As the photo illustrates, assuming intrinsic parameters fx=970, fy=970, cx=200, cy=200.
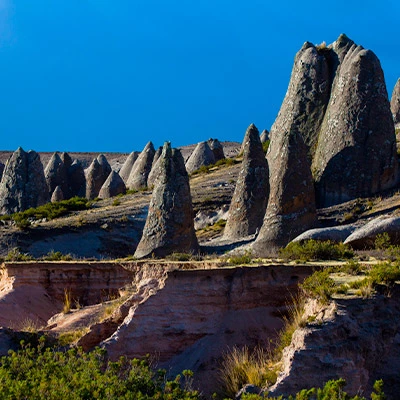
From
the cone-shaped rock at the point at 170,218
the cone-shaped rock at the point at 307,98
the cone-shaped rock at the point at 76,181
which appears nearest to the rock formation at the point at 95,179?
the cone-shaped rock at the point at 76,181

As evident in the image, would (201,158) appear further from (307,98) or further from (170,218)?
(170,218)

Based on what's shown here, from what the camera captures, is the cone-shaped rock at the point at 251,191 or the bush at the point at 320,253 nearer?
the bush at the point at 320,253

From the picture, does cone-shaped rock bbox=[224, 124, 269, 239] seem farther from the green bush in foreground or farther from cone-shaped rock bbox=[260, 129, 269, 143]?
cone-shaped rock bbox=[260, 129, 269, 143]

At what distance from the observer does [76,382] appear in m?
12.6

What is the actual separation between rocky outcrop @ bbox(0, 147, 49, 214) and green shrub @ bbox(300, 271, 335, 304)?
32827 millimetres

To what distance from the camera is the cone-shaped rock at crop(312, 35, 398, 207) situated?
108 feet

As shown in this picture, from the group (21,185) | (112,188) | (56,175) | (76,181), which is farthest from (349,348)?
(76,181)

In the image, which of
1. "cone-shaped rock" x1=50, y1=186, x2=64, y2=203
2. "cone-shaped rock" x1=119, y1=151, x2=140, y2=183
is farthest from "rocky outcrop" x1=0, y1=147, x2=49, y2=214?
"cone-shaped rock" x1=119, y1=151, x2=140, y2=183

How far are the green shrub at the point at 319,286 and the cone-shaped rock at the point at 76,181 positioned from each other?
44074 millimetres

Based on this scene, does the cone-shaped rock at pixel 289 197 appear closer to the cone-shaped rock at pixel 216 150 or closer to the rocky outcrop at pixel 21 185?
the rocky outcrop at pixel 21 185

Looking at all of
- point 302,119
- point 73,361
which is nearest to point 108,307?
point 73,361

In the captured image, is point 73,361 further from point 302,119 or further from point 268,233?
point 302,119

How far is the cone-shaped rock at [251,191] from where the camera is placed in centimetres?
3177

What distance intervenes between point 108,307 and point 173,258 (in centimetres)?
345
